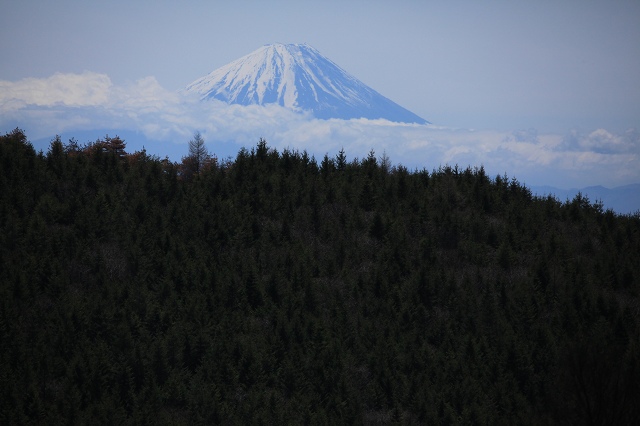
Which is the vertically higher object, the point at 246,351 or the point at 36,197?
the point at 36,197

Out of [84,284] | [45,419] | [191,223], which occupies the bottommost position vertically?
[45,419]

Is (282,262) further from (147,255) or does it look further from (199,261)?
(147,255)

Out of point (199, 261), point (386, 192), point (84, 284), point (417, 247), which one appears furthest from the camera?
point (386, 192)

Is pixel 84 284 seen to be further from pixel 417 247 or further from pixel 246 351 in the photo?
pixel 417 247

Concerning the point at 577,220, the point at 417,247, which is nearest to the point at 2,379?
the point at 417,247

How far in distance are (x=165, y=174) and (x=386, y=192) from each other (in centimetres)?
1334

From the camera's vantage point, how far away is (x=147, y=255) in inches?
1460

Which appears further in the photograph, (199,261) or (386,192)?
(386,192)

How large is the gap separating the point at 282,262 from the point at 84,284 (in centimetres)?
982

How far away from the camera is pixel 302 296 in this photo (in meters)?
36.0

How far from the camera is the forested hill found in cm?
3050

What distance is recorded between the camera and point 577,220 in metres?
44.7

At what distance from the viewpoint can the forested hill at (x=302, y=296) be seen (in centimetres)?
3050

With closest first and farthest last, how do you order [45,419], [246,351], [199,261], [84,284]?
[45,419] → [246,351] → [84,284] → [199,261]
